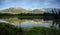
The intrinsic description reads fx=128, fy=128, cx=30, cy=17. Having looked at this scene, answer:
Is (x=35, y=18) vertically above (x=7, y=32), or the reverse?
→ (x=35, y=18)

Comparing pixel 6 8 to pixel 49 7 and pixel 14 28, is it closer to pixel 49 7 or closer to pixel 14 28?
pixel 14 28

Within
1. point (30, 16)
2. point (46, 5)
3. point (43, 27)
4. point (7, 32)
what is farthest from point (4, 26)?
point (46, 5)

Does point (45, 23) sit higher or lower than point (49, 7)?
lower

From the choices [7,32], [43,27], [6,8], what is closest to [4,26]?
[7,32]

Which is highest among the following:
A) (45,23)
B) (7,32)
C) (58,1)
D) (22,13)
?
(58,1)

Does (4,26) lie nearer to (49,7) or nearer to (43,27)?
(43,27)

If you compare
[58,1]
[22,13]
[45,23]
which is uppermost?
[58,1]

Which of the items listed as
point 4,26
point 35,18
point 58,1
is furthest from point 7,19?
point 58,1
